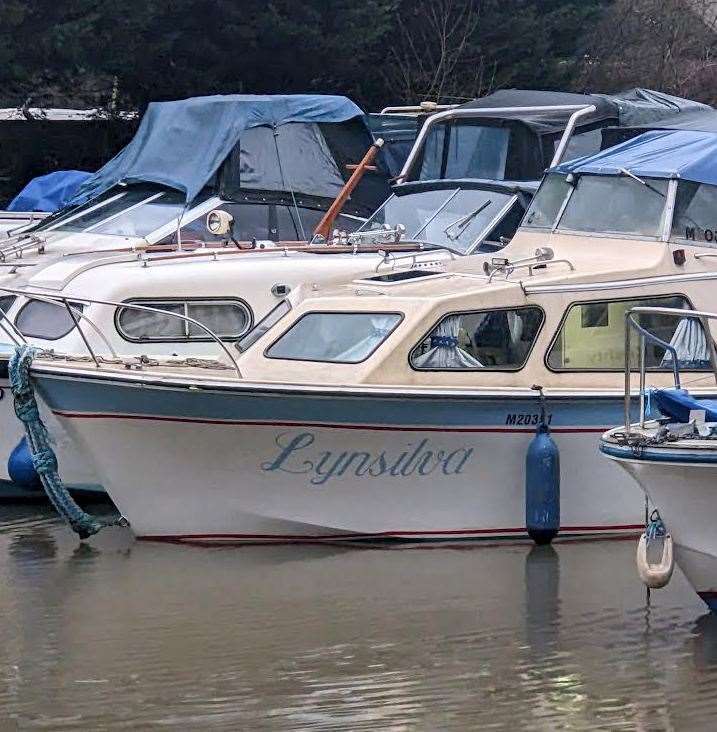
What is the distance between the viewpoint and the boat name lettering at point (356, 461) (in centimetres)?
1079

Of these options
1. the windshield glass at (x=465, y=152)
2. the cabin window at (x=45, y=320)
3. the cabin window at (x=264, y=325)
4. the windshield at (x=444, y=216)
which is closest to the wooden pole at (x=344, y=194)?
the windshield at (x=444, y=216)

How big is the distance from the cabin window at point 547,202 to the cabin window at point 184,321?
227 centimetres

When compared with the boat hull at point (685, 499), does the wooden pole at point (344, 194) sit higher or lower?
higher

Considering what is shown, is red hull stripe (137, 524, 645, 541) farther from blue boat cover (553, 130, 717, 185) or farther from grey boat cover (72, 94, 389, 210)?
grey boat cover (72, 94, 389, 210)

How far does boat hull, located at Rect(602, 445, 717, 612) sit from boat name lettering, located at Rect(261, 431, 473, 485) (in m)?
2.00

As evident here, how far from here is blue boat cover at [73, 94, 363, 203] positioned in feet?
51.5

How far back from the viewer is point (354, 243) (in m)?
13.9

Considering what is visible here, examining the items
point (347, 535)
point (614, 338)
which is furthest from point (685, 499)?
point (347, 535)

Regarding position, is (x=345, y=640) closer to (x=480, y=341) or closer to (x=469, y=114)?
(x=480, y=341)

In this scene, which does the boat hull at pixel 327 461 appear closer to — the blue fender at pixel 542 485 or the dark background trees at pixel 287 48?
the blue fender at pixel 542 485

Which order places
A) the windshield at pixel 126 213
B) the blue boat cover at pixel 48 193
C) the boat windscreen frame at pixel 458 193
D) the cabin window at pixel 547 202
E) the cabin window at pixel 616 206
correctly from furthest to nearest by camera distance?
the blue boat cover at pixel 48 193, the windshield at pixel 126 213, the boat windscreen frame at pixel 458 193, the cabin window at pixel 547 202, the cabin window at pixel 616 206

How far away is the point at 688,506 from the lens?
892 cm

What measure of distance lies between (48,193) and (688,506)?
12.4 metres

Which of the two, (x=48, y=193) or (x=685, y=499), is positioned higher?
(x=48, y=193)
